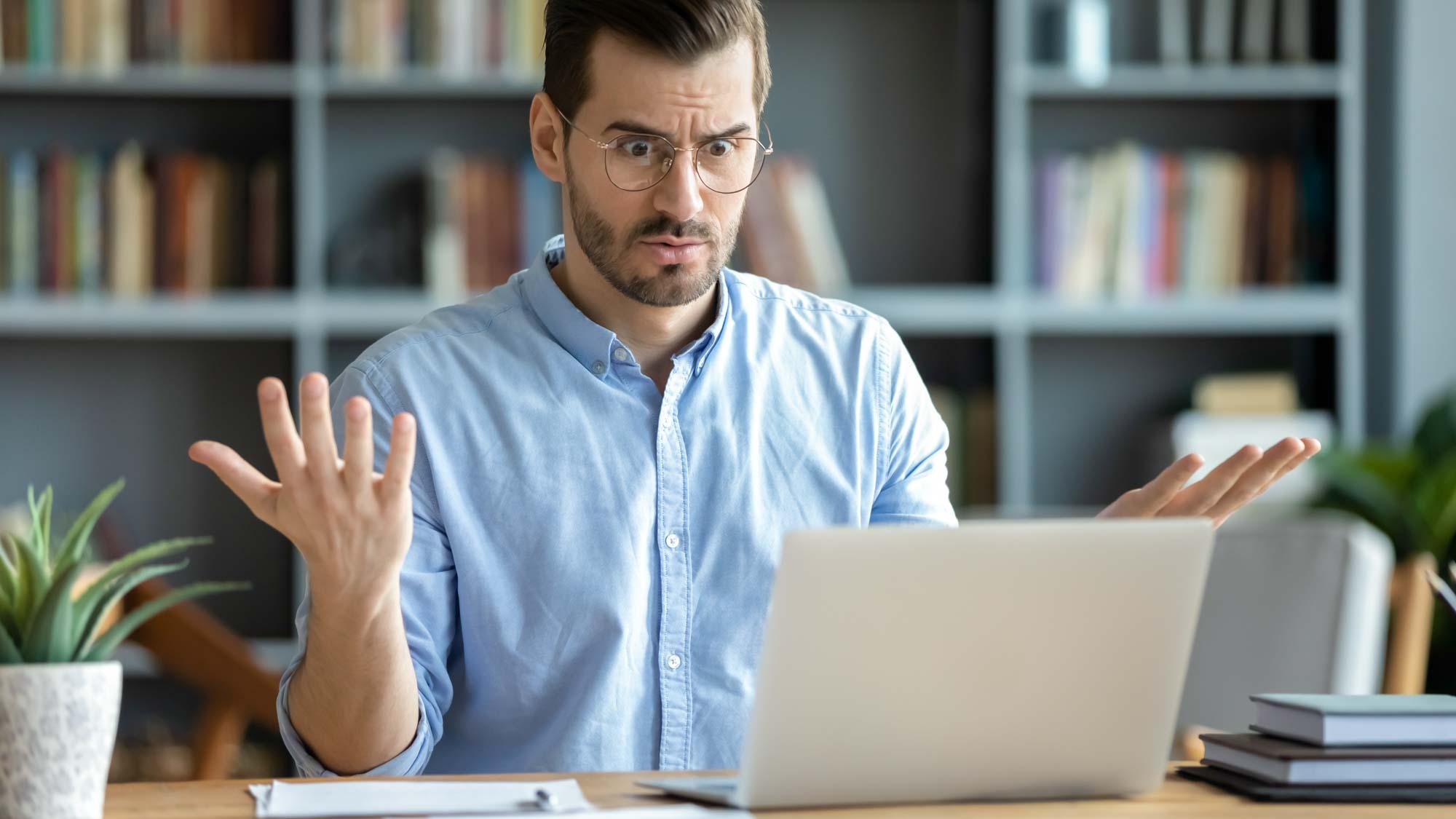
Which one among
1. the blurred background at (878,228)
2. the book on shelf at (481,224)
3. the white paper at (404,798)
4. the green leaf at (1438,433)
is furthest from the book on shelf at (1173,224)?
the white paper at (404,798)

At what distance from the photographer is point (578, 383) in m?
1.54

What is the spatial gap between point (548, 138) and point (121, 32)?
186 cm

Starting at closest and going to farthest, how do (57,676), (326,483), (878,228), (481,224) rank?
(57,676) → (326,483) → (481,224) → (878,228)

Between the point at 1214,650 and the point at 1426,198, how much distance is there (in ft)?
4.90

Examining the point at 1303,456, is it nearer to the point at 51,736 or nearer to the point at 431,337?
the point at 431,337

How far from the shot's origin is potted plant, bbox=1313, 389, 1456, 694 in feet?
9.98

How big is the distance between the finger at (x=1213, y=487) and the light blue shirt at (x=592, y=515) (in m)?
0.34

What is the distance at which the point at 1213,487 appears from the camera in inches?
51.6

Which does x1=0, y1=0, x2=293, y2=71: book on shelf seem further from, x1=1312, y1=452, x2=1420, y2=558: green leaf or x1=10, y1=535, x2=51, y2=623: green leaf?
x1=10, y1=535, x2=51, y2=623: green leaf

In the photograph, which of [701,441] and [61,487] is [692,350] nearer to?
[701,441]

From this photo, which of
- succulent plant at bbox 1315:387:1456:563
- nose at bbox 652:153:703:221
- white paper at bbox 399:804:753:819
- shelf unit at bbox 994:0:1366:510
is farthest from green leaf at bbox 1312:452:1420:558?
white paper at bbox 399:804:753:819

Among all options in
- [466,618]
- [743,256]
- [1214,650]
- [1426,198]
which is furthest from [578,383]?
[1426,198]

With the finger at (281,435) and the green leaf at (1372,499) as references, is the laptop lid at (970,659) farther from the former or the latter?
the green leaf at (1372,499)

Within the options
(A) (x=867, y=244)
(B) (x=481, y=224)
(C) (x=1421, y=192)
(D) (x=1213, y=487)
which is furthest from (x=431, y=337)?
(C) (x=1421, y=192)
